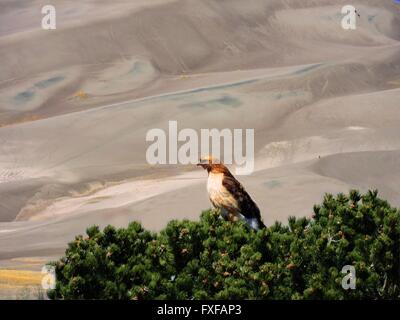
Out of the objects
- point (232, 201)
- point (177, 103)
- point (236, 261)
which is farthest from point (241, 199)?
point (177, 103)

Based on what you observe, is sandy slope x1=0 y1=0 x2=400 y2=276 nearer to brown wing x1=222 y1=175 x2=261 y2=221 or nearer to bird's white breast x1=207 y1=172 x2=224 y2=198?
bird's white breast x1=207 y1=172 x2=224 y2=198

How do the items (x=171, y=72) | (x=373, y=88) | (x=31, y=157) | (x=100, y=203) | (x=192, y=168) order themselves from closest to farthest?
(x=100, y=203) < (x=192, y=168) < (x=31, y=157) < (x=373, y=88) < (x=171, y=72)

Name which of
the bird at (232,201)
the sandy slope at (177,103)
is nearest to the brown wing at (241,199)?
the bird at (232,201)

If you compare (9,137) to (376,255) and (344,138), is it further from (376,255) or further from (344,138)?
(376,255)

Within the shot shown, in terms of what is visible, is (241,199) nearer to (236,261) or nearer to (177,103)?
(236,261)

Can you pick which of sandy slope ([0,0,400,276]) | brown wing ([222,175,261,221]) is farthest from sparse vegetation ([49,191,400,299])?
sandy slope ([0,0,400,276])

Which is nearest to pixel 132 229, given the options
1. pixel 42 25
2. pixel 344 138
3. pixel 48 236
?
pixel 48 236
